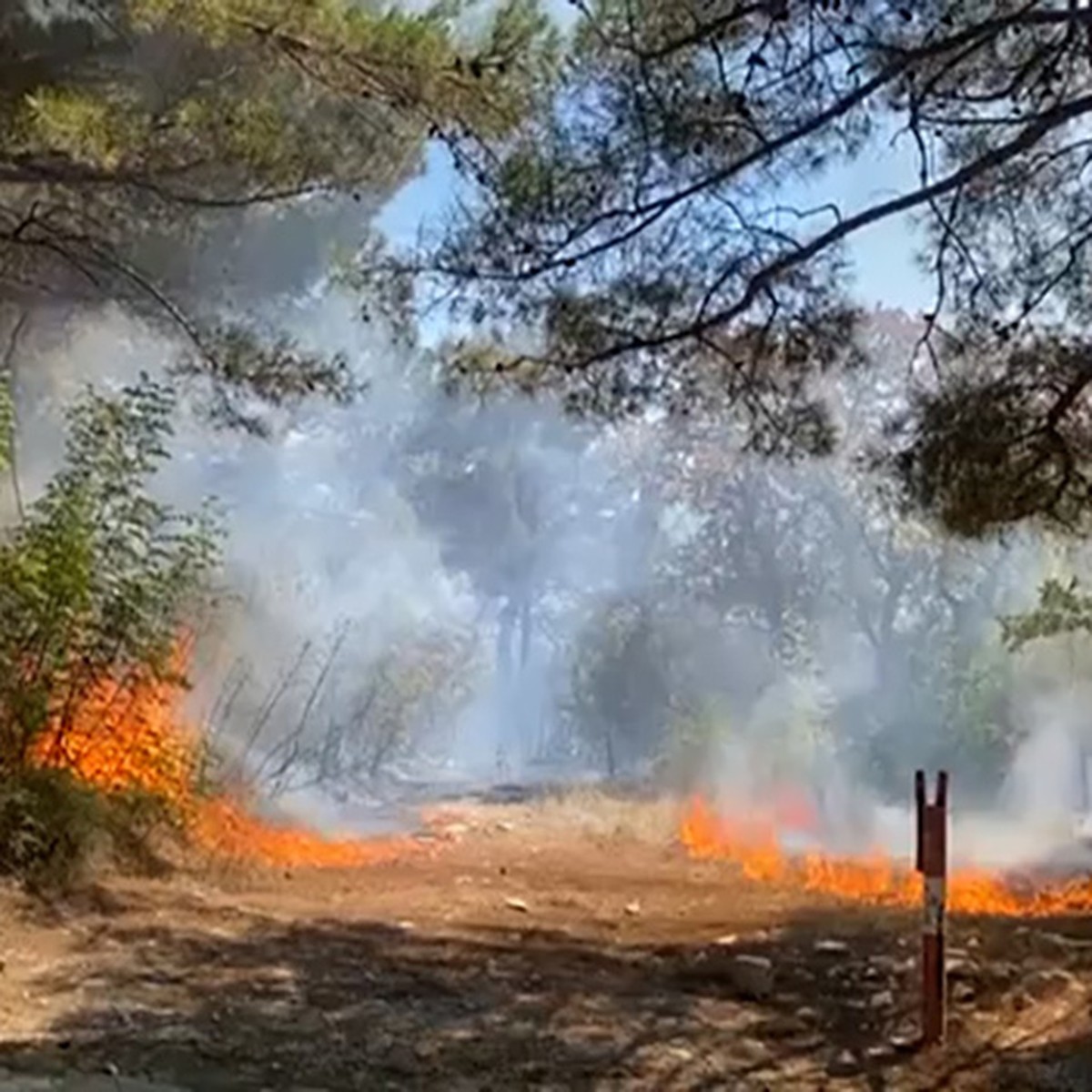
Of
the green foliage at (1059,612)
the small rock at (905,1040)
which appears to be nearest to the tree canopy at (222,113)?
the small rock at (905,1040)

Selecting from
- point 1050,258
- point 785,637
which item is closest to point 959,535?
point 1050,258

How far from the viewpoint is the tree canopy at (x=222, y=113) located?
561cm

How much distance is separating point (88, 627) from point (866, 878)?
6349 millimetres

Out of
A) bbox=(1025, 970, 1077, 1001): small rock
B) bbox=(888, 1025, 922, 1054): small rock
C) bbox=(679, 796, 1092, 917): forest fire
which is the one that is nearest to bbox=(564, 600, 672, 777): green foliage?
bbox=(679, 796, 1092, 917): forest fire

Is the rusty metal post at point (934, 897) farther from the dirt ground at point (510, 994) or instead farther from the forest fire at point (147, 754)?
the forest fire at point (147, 754)

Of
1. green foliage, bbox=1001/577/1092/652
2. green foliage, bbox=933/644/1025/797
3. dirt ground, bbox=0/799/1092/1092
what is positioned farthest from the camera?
green foliage, bbox=933/644/1025/797

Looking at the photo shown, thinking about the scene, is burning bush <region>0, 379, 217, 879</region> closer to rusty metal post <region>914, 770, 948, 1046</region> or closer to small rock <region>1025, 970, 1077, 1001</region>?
rusty metal post <region>914, 770, 948, 1046</region>

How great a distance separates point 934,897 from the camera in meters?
3.79

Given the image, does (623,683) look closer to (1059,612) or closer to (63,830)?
(1059,612)

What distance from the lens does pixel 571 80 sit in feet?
17.4

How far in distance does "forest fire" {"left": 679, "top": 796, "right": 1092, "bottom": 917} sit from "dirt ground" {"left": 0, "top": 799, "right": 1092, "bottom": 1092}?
1541mm

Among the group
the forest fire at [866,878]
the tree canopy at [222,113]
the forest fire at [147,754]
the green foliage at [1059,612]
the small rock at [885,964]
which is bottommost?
A: the small rock at [885,964]

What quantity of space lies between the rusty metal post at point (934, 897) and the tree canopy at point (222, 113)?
3.24 m

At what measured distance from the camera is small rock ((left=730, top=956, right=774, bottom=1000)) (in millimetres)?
4410
